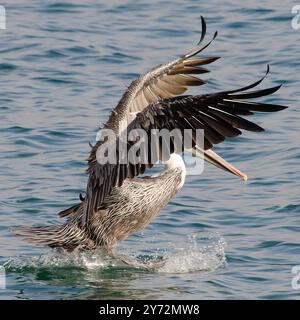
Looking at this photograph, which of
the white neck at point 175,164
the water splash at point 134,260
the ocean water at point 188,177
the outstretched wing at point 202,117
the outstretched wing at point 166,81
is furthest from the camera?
the outstretched wing at point 166,81

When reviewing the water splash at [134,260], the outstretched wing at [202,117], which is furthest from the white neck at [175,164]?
the outstretched wing at [202,117]

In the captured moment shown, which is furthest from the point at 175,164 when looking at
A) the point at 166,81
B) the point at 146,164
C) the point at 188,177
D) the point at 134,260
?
the point at 188,177

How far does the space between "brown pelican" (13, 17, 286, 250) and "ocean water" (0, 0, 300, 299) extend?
0.80 ft

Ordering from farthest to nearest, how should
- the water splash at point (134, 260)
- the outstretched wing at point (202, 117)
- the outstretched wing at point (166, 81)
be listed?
the outstretched wing at point (166, 81)
the water splash at point (134, 260)
the outstretched wing at point (202, 117)

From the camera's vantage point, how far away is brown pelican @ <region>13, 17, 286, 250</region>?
26.3 ft

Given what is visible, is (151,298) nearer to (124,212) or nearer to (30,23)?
(124,212)

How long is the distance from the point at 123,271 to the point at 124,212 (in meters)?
0.50

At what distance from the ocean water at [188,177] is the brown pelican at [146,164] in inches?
9.6

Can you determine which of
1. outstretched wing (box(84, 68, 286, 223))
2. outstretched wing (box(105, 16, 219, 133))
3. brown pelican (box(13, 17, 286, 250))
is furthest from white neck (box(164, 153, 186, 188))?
outstretched wing (box(84, 68, 286, 223))

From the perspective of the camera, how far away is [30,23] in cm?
1697

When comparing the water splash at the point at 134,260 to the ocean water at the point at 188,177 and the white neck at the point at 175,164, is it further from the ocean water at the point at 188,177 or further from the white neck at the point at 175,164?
the white neck at the point at 175,164

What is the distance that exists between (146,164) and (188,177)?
3.36 metres

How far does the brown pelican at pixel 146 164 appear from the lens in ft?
26.3

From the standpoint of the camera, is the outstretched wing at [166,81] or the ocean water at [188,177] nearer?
the ocean water at [188,177]
